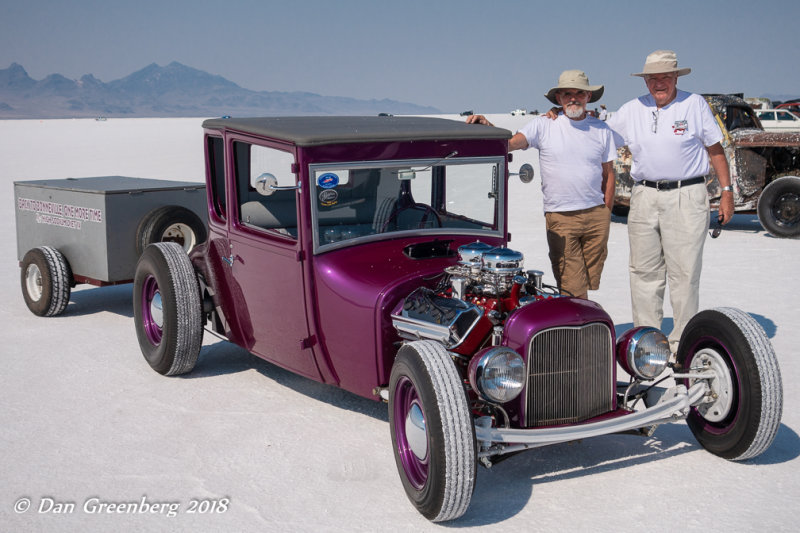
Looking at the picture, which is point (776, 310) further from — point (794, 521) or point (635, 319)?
point (794, 521)

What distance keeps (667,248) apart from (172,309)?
134 inches

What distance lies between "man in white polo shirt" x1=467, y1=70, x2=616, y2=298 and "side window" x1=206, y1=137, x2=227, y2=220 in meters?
1.72

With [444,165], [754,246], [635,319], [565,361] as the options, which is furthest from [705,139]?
[754,246]

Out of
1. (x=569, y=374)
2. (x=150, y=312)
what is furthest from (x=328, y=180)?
(x=150, y=312)

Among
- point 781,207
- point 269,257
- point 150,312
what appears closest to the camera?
point 269,257

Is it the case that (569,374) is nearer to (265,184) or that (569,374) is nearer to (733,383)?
(733,383)

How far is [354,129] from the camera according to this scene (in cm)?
494

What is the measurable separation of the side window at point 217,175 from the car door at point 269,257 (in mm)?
238

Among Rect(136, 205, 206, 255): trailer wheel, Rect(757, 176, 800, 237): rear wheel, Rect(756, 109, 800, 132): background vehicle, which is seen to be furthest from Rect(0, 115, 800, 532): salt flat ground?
Rect(756, 109, 800, 132): background vehicle

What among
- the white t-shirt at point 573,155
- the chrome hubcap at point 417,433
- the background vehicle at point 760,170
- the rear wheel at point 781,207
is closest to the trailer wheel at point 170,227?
the white t-shirt at point 573,155

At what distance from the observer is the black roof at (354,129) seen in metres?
4.76

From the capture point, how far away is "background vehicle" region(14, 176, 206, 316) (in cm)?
728

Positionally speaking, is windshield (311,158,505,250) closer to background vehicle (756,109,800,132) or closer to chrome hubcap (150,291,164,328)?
chrome hubcap (150,291,164,328)

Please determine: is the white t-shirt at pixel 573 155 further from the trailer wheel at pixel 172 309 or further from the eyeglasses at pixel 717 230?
the trailer wheel at pixel 172 309
